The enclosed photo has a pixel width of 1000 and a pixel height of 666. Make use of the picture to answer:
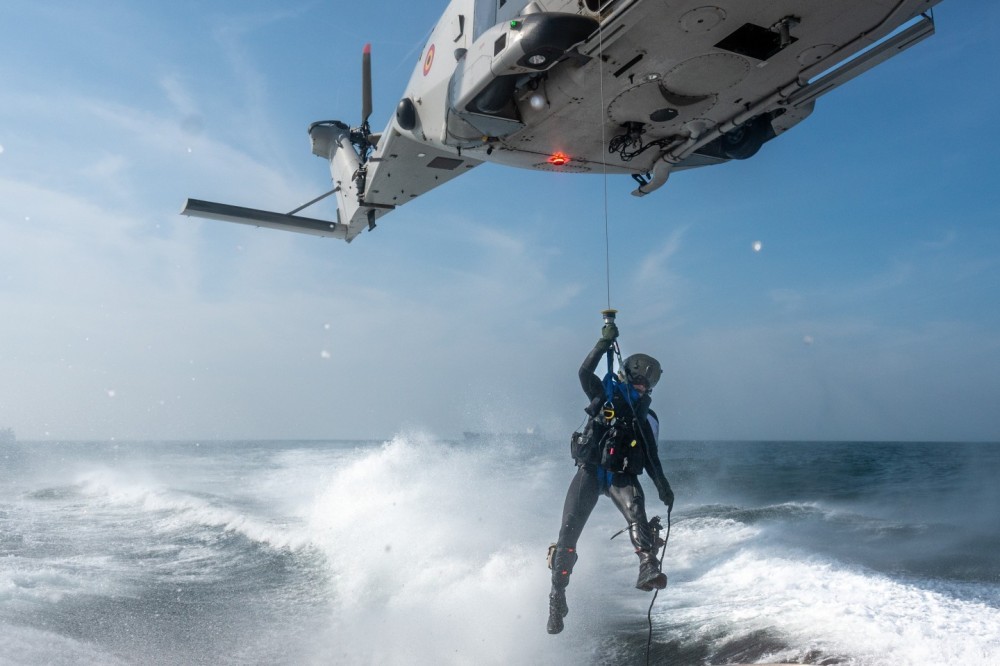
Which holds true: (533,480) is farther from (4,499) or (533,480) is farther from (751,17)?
(4,499)

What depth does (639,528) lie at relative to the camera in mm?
4629

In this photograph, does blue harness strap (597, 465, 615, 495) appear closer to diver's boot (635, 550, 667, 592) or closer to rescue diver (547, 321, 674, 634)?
rescue diver (547, 321, 674, 634)

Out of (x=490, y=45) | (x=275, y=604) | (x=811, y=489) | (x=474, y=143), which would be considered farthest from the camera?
(x=811, y=489)

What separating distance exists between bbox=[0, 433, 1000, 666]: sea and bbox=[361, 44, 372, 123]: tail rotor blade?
21.3 ft

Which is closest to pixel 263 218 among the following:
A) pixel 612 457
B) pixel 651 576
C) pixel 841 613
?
pixel 612 457

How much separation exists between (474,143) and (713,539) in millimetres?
8347

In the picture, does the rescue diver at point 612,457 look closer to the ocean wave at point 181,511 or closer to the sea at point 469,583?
the sea at point 469,583

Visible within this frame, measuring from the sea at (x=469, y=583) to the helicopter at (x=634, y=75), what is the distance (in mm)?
3649

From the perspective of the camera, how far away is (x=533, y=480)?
710 inches

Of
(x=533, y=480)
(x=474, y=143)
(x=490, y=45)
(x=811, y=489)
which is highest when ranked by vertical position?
(x=490, y=45)

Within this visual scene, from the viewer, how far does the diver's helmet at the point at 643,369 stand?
5.07 m

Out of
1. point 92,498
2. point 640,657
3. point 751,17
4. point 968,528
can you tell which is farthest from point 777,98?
point 92,498

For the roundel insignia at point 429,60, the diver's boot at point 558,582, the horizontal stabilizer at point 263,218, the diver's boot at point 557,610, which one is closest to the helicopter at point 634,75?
the roundel insignia at point 429,60

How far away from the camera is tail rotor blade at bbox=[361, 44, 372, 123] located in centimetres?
720
